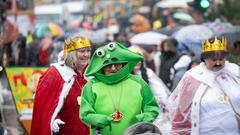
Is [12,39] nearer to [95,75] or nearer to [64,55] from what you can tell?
[64,55]

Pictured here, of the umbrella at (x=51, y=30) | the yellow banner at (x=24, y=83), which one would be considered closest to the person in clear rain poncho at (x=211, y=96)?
the yellow banner at (x=24, y=83)

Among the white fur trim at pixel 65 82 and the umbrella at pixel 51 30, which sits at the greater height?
the white fur trim at pixel 65 82

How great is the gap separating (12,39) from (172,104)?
17249 millimetres

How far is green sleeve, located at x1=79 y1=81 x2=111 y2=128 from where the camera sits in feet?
27.8

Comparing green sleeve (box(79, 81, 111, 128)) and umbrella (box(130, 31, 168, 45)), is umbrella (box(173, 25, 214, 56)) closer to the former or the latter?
umbrella (box(130, 31, 168, 45))

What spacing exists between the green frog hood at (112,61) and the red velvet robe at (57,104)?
1.35 meters

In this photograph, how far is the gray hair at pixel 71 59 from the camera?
1025cm

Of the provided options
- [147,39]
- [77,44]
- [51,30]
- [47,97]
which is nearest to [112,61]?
[77,44]

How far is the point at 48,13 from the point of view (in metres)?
57.2

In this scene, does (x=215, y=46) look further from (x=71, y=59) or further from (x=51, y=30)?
(x=51, y=30)

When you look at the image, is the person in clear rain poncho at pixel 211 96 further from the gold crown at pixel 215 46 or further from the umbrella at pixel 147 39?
the umbrella at pixel 147 39

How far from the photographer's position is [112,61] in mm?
8805

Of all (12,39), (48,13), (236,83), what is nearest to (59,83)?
(236,83)

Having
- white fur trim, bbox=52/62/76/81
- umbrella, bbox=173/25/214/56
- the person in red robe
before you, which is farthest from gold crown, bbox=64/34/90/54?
umbrella, bbox=173/25/214/56
